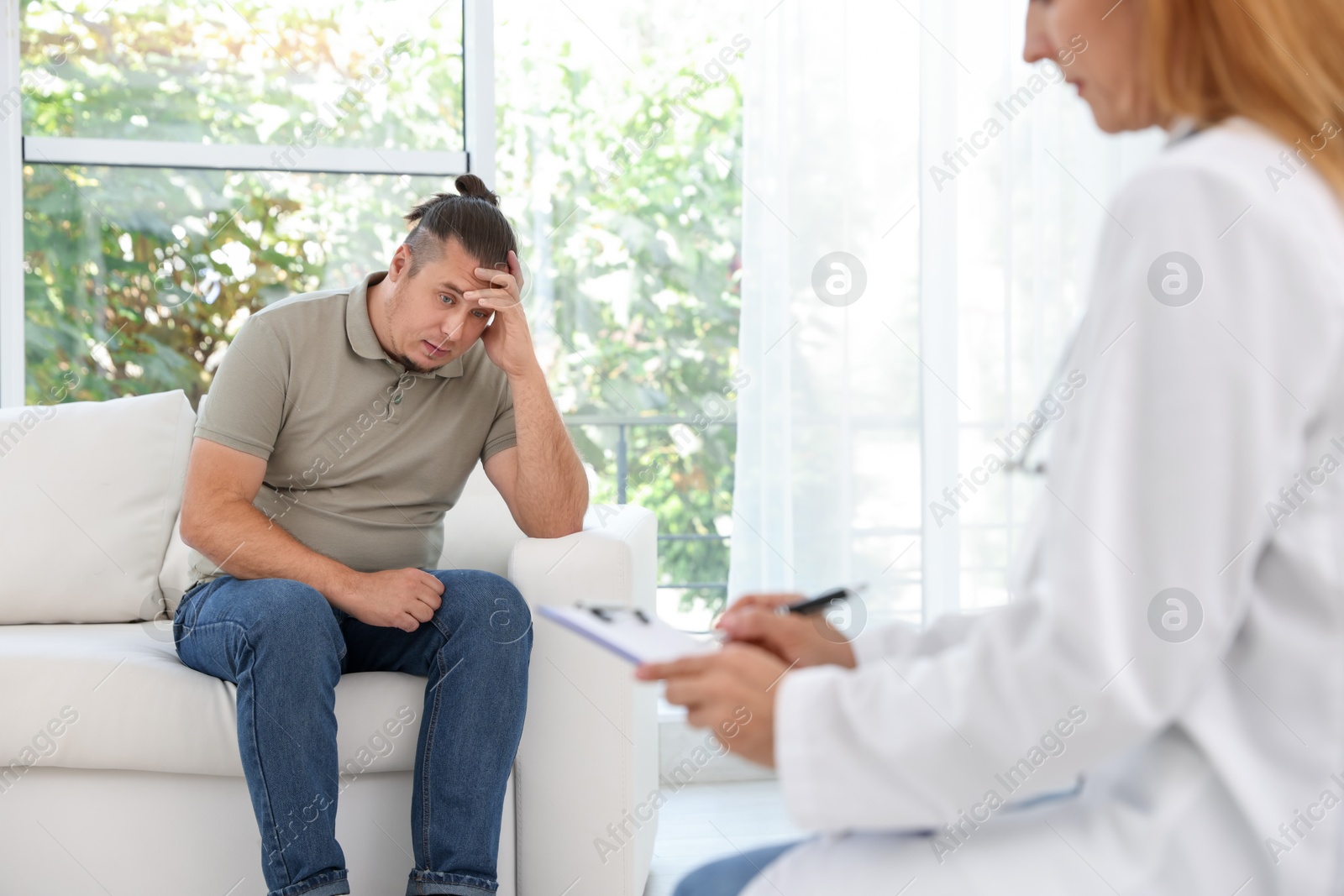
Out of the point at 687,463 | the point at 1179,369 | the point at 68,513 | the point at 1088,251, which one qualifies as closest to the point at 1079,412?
the point at 1179,369

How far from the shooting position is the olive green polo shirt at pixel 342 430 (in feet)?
5.75

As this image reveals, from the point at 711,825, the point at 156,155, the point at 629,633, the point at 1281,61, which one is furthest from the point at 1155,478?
the point at 156,155

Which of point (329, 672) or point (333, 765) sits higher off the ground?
point (329, 672)

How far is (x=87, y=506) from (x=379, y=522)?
0.63m

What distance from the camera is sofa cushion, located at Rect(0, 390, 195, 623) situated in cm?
196

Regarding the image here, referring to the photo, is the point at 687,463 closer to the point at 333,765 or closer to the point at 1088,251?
the point at 1088,251

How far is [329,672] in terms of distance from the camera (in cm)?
153

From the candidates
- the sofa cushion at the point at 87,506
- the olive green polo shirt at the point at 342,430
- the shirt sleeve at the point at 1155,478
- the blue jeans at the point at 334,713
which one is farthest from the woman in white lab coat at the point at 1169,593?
the sofa cushion at the point at 87,506

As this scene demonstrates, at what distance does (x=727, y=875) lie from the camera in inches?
26.6

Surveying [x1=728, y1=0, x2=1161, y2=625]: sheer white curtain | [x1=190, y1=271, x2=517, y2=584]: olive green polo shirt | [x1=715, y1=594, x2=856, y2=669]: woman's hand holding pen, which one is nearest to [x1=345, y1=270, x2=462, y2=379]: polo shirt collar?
[x1=190, y1=271, x2=517, y2=584]: olive green polo shirt

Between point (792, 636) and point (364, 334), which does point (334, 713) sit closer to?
point (364, 334)

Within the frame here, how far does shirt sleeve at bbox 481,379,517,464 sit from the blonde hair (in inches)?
58.4

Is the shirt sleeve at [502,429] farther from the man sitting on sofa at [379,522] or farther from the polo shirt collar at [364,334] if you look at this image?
the polo shirt collar at [364,334]

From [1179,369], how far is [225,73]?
281 cm
